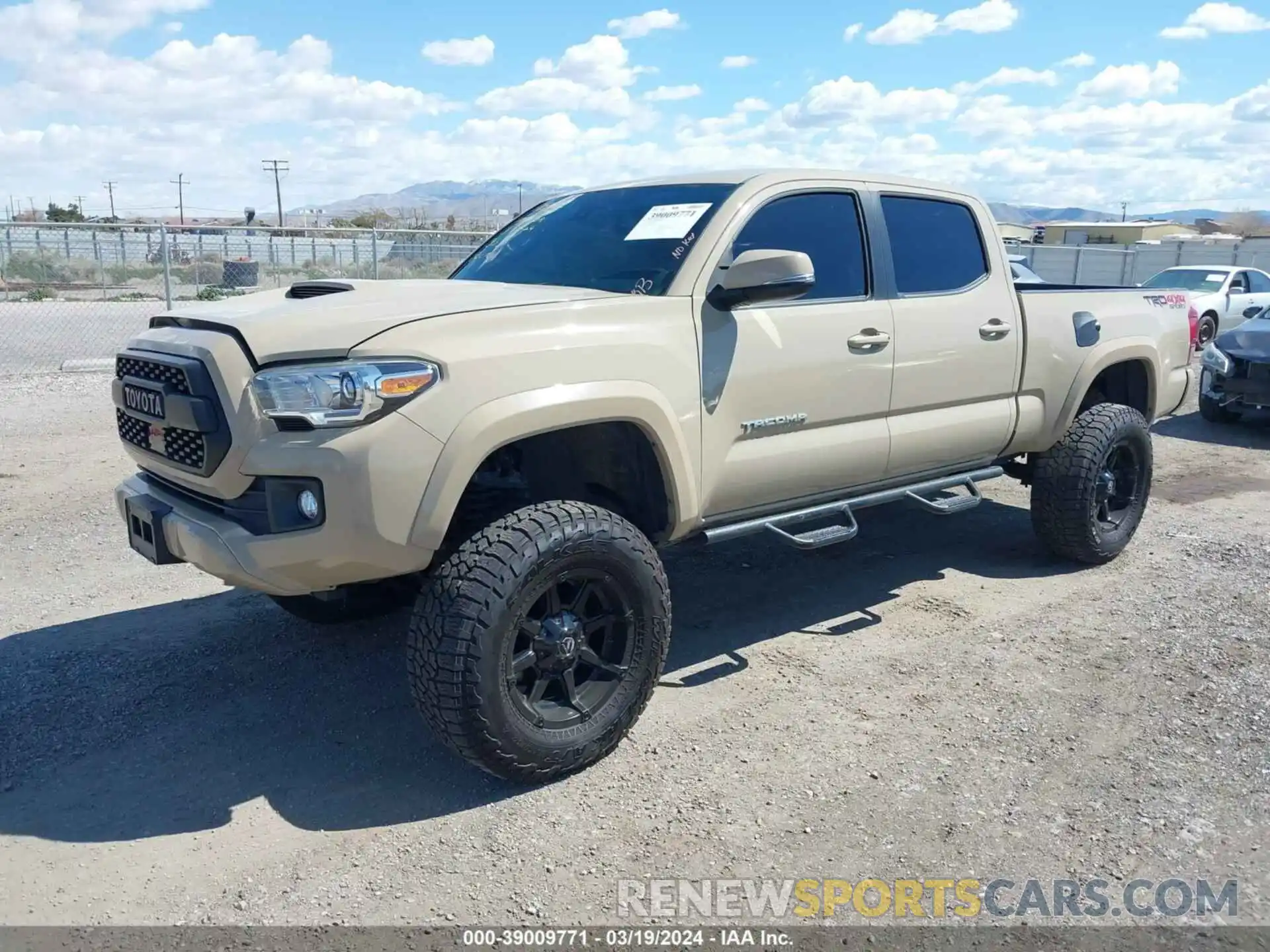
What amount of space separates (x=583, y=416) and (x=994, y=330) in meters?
2.55

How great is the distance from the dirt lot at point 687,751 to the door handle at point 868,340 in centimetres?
135

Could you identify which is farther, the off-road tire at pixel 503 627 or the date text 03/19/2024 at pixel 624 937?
the off-road tire at pixel 503 627

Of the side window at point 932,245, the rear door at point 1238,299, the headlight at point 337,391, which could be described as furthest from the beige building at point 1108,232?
the headlight at point 337,391

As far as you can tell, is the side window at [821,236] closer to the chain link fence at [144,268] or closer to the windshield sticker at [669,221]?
the windshield sticker at [669,221]

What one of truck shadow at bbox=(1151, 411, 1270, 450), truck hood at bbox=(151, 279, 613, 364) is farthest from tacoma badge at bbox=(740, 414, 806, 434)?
truck shadow at bbox=(1151, 411, 1270, 450)

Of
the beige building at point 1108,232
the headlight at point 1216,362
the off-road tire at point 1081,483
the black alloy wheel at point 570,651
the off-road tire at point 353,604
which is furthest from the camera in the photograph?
the beige building at point 1108,232

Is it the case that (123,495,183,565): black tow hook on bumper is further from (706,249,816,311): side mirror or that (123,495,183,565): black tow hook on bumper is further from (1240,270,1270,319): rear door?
(1240,270,1270,319): rear door

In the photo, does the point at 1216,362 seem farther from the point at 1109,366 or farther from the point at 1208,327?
the point at 1208,327

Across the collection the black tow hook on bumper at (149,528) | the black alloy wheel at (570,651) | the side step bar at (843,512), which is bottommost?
the black alloy wheel at (570,651)

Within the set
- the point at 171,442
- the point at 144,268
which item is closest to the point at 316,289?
the point at 171,442

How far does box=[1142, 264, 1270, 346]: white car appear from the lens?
16.4m

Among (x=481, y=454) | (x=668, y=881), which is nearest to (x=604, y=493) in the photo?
(x=481, y=454)

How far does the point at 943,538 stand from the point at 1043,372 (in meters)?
1.46

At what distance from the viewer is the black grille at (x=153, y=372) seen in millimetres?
3318
